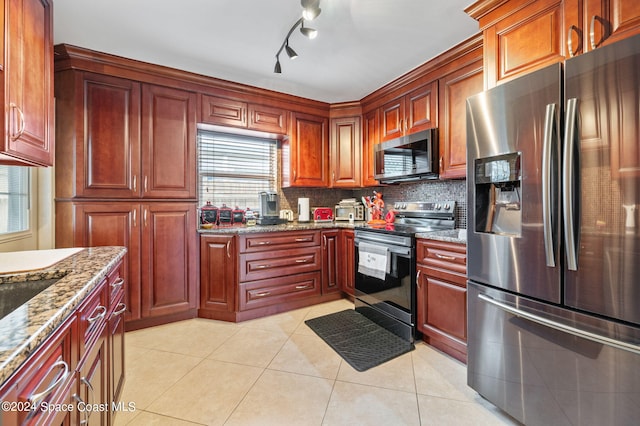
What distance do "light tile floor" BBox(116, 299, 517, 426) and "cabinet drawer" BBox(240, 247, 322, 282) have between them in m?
0.58

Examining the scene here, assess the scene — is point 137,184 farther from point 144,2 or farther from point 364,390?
point 364,390

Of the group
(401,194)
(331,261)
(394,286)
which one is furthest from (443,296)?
(401,194)

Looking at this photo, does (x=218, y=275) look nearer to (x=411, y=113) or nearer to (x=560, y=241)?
(x=411, y=113)

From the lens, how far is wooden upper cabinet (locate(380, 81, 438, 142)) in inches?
102

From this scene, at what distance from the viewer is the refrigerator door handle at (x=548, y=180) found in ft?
4.15

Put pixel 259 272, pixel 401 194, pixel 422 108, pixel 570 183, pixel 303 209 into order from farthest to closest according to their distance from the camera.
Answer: pixel 303 209 < pixel 401 194 < pixel 259 272 < pixel 422 108 < pixel 570 183

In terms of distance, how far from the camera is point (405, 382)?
1.81m

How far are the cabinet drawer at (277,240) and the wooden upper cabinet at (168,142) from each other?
0.72 meters

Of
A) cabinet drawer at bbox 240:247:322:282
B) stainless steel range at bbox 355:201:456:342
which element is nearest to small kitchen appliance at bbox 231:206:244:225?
cabinet drawer at bbox 240:247:322:282

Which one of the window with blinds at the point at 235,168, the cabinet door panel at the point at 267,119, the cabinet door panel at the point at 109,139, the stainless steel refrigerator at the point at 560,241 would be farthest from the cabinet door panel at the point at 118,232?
the stainless steel refrigerator at the point at 560,241

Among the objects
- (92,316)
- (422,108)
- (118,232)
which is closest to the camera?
(92,316)

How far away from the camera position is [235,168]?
341 cm

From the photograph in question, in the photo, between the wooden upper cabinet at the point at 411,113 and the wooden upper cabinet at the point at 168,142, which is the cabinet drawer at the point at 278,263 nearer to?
the wooden upper cabinet at the point at 168,142

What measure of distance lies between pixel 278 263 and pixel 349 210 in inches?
46.7
